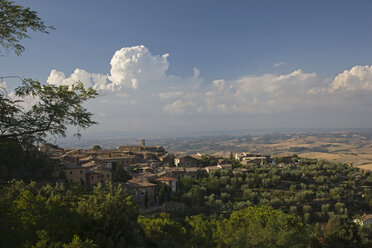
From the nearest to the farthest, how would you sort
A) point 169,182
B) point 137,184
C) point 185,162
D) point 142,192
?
1. point 142,192
2. point 137,184
3. point 169,182
4. point 185,162

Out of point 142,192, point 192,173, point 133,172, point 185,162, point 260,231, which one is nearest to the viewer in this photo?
point 260,231

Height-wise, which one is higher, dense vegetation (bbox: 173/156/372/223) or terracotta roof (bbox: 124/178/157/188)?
terracotta roof (bbox: 124/178/157/188)

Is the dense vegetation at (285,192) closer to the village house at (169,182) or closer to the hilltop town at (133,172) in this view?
the village house at (169,182)

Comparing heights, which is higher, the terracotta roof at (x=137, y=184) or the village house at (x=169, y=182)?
the terracotta roof at (x=137, y=184)

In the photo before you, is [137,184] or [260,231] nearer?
[260,231]

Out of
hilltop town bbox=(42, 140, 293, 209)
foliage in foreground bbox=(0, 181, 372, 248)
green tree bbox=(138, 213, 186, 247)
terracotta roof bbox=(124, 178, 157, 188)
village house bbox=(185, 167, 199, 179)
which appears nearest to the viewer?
foliage in foreground bbox=(0, 181, 372, 248)

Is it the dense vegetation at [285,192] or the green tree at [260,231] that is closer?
the green tree at [260,231]

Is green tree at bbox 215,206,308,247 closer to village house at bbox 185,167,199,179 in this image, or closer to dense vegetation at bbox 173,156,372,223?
dense vegetation at bbox 173,156,372,223

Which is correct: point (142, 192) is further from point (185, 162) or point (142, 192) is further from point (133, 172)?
point (185, 162)

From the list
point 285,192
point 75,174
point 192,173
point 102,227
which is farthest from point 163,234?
point 192,173

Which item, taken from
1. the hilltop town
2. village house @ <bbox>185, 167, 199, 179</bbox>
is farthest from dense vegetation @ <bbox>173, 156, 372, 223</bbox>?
the hilltop town

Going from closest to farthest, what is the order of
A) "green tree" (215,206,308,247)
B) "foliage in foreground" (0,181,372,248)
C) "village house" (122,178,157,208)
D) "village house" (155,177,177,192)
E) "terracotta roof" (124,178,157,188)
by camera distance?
"foliage in foreground" (0,181,372,248) → "green tree" (215,206,308,247) → "village house" (122,178,157,208) → "terracotta roof" (124,178,157,188) → "village house" (155,177,177,192)

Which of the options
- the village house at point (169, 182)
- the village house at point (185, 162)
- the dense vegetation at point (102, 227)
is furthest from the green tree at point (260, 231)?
the village house at point (185, 162)

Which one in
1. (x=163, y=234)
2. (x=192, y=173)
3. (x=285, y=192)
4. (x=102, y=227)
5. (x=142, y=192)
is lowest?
(x=285, y=192)
